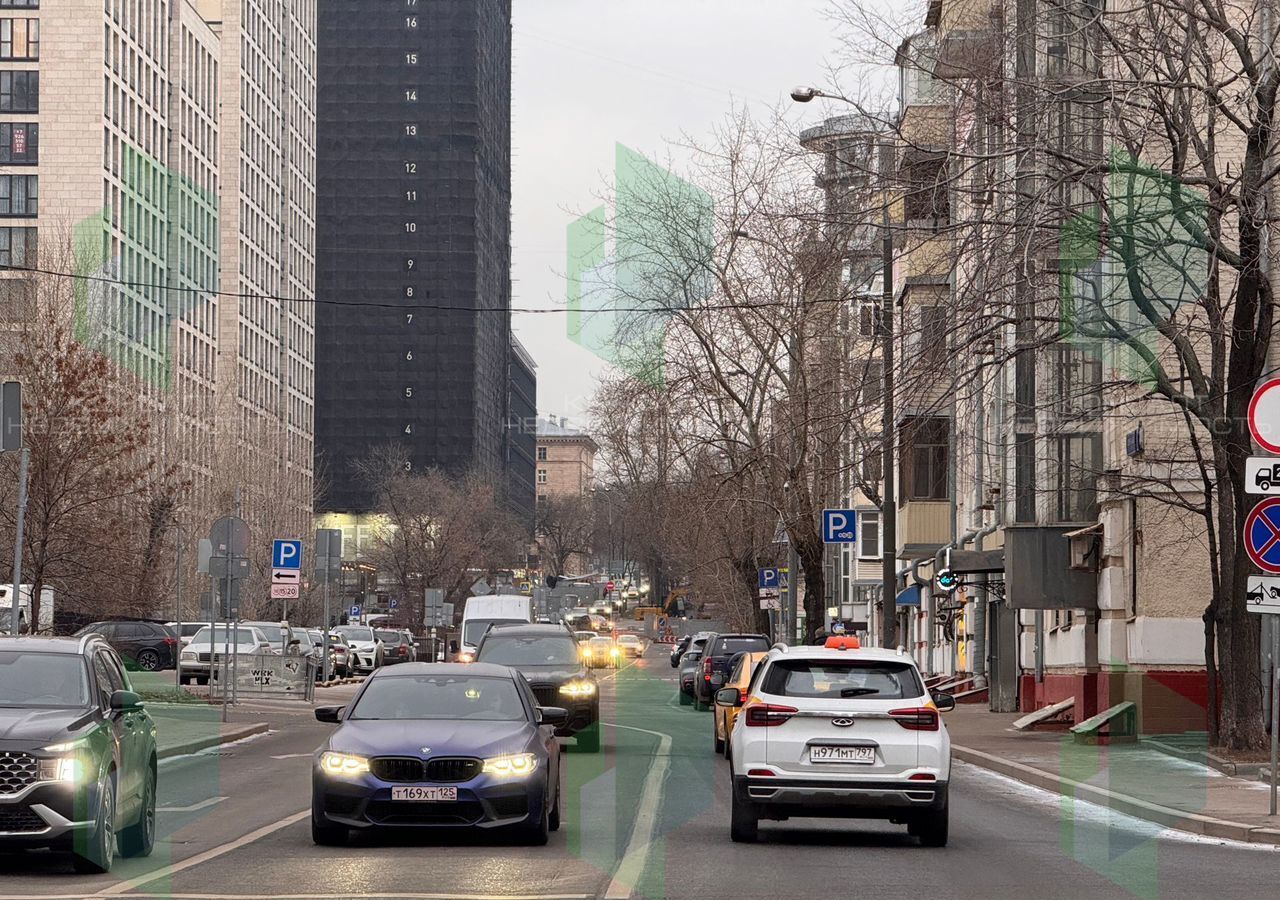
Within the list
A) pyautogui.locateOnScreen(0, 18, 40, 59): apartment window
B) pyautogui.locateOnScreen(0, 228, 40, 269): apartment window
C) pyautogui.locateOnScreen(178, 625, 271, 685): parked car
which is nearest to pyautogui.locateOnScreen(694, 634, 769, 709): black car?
pyautogui.locateOnScreen(178, 625, 271, 685): parked car

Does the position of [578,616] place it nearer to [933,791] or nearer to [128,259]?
[128,259]

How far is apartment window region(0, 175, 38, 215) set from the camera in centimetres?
11212

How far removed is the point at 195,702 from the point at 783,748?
28496 millimetres

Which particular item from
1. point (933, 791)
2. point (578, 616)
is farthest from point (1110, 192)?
point (578, 616)

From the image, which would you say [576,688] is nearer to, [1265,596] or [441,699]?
[1265,596]

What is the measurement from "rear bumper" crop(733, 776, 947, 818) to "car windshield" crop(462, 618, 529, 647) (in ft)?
125

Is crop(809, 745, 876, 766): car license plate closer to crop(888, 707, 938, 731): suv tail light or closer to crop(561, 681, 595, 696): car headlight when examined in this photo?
crop(888, 707, 938, 731): suv tail light

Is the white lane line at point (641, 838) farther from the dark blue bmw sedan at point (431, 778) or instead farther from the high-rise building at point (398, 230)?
the high-rise building at point (398, 230)

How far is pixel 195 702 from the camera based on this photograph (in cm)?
4225

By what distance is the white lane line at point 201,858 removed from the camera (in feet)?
40.8

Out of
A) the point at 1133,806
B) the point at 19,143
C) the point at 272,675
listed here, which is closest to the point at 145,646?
the point at 272,675

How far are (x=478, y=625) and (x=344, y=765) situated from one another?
42.0 meters

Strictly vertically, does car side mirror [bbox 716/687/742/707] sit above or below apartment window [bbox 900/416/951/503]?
below

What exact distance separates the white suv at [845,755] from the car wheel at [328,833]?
9.87ft
